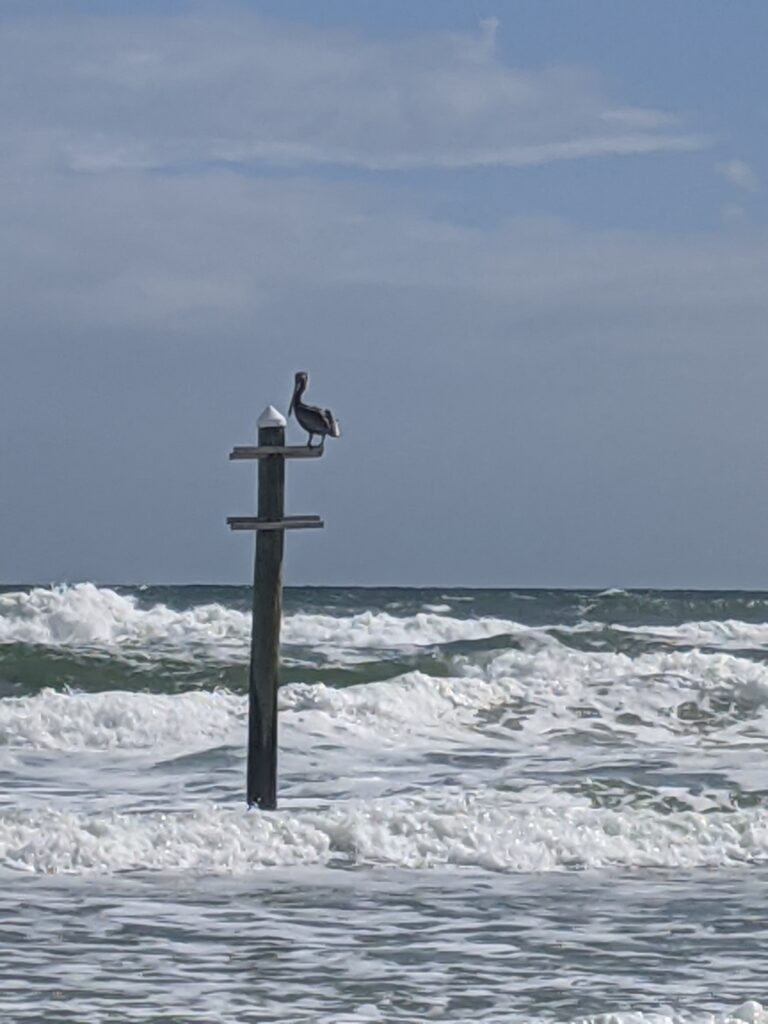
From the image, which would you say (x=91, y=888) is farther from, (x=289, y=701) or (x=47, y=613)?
(x=47, y=613)

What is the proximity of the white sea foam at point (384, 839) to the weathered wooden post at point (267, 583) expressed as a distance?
1.31 ft

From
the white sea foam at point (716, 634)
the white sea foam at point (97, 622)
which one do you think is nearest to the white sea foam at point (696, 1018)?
the white sea foam at point (97, 622)

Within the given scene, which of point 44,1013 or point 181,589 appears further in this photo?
point 181,589

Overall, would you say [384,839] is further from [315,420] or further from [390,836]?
[315,420]

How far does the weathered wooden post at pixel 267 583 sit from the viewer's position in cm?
1281

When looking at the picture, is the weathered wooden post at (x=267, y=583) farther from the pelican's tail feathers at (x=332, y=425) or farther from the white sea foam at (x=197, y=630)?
the white sea foam at (x=197, y=630)

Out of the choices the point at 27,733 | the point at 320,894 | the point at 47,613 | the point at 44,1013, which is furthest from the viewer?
the point at 47,613

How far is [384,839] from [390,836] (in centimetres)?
8

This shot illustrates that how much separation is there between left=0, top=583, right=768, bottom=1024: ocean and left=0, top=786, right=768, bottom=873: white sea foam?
23 millimetres

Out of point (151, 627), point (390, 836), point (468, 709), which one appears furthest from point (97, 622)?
point (390, 836)

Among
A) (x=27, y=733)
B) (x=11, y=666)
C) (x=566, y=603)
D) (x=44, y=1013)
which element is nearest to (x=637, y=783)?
(x=27, y=733)

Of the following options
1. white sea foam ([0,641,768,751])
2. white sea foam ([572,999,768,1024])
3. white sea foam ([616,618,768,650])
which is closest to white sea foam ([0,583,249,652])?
white sea foam ([0,641,768,751])

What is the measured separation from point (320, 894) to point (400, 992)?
257cm

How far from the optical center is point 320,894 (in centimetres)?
1102
